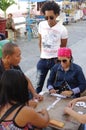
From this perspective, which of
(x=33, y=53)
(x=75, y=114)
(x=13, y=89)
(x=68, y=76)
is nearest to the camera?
(x=13, y=89)

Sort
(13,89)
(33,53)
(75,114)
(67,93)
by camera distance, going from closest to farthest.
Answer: (13,89), (75,114), (67,93), (33,53)

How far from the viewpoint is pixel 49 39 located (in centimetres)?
447

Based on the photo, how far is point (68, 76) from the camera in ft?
13.1

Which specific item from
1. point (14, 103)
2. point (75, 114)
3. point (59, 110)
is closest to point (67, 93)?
point (59, 110)

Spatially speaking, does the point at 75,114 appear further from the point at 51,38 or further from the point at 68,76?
the point at 51,38

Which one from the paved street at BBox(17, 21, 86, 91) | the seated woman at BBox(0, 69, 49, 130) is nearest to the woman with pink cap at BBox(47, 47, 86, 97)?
the seated woman at BBox(0, 69, 49, 130)

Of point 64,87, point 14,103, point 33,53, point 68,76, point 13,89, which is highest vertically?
point 13,89

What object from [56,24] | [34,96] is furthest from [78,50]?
[34,96]

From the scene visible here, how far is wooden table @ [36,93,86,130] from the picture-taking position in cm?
294

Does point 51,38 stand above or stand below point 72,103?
above

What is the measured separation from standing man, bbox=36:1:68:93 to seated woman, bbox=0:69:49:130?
205 cm

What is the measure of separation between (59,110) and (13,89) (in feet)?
Result: 3.34

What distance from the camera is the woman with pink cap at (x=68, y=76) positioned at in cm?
390

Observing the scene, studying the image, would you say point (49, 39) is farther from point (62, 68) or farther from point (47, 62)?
point (62, 68)
